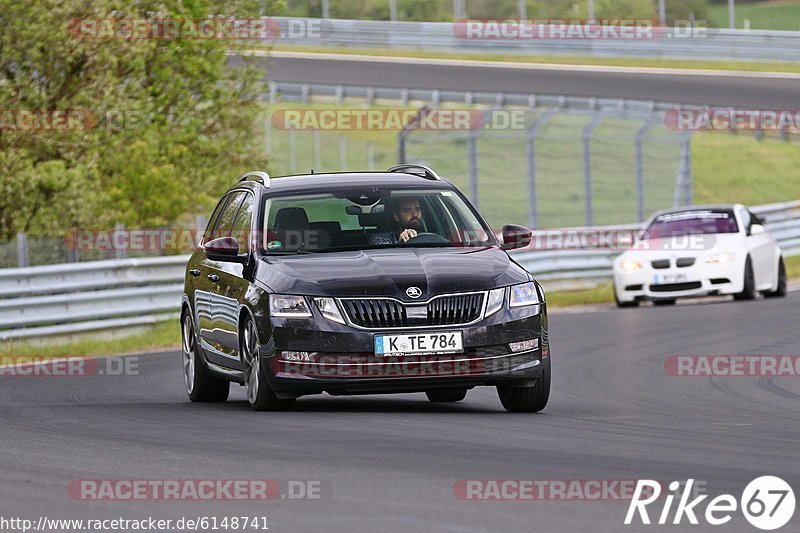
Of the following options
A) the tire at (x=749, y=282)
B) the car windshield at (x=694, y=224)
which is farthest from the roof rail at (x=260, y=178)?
the car windshield at (x=694, y=224)

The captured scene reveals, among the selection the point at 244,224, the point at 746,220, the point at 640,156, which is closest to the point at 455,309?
the point at 244,224

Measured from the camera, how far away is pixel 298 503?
23.6 ft

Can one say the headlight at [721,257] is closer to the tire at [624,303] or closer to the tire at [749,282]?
the tire at [749,282]

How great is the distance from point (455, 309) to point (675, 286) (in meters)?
13.6

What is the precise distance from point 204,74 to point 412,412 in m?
18.9

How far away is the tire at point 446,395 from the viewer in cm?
1218

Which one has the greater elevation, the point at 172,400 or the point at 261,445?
the point at 261,445

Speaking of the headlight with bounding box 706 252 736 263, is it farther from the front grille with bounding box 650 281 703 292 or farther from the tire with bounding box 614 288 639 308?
the tire with bounding box 614 288 639 308

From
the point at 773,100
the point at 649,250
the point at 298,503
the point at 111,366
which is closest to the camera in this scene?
the point at 298,503

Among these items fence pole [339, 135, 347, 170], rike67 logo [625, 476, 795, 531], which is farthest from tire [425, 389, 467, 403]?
fence pole [339, 135, 347, 170]

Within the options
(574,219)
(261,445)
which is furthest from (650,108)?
(261,445)

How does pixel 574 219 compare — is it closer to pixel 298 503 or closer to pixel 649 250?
pixel 649 250

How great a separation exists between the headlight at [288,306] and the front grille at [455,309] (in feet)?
2.49

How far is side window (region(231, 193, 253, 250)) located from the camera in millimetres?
11922
